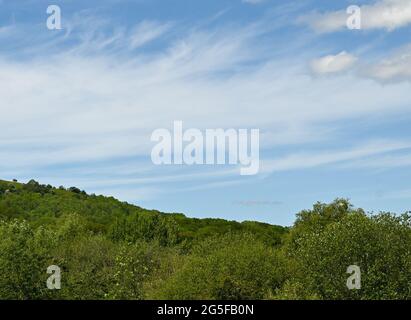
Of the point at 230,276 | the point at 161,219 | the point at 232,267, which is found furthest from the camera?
the point at 161,219

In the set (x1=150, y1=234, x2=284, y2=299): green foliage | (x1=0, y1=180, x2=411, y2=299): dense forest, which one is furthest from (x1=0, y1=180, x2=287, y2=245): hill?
(x1=150, y1=234, x2=284, y2=299): green foliage

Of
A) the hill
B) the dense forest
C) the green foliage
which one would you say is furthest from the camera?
the hill

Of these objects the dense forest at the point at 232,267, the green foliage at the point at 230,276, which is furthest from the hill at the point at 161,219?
the green foliage at the point at 230,276

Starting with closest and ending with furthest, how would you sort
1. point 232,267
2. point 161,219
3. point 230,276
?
point 230,276 < point 232,267 < point 161,219

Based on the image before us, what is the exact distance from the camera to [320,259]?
207ft

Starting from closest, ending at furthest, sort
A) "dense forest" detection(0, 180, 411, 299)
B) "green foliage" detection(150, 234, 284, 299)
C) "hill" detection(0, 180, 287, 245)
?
"dense forest" detection(0, 180, 411, 299) < "green foliage" detection(150, 234, 284, 299) < "hill" detection(0, 180, 287, 245)

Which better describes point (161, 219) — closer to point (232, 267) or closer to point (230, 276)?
point (232, 267)

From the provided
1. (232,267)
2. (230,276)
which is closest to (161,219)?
(232,267)

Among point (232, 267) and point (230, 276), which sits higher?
point (232, 267)

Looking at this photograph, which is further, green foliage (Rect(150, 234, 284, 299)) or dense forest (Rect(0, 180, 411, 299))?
green foliage (Rect(150, 234, 284, 299))

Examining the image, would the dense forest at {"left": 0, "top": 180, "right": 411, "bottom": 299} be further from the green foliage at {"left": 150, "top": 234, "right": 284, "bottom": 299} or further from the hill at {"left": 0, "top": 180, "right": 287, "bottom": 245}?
the hill at {"left": 0, "top": 180, "right": 287, "bottom": 245}
